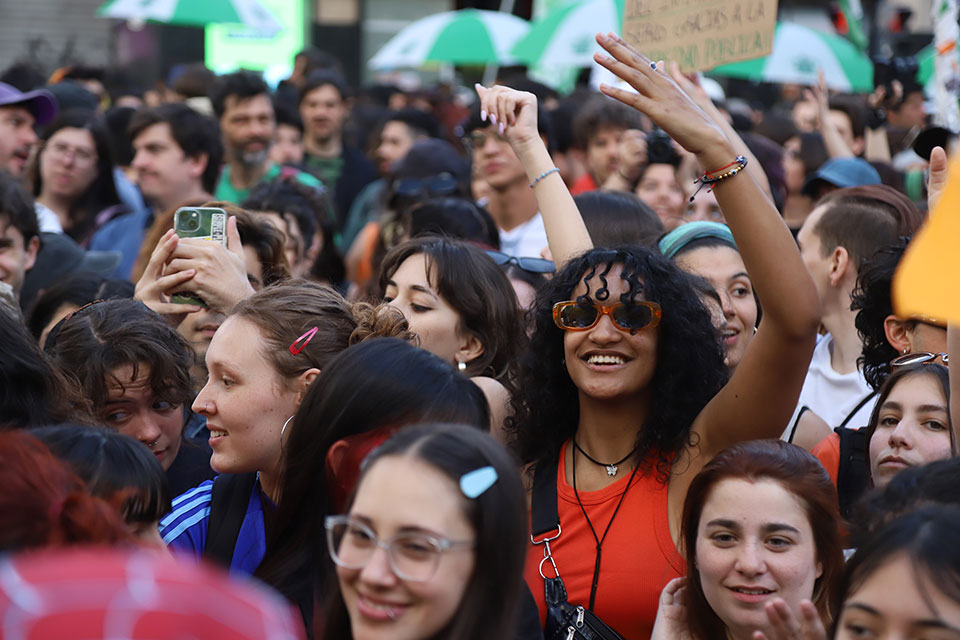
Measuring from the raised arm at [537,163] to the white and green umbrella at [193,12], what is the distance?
595cm

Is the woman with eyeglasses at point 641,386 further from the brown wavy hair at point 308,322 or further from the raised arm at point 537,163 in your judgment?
the raised arm at point 537,163

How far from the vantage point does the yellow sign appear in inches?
53.5

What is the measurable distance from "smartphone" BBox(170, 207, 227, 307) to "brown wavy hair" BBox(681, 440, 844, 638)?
1894mm

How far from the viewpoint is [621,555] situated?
2939mm

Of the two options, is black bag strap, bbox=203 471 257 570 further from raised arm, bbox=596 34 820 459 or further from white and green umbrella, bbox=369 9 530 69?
white and green umbrella, bbox=369 9 530 69

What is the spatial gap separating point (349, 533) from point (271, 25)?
28.5 ft

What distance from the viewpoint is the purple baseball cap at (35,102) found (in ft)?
21.2

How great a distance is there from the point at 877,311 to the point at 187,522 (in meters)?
2.24

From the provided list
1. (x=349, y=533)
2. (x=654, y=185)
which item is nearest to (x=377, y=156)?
(x=654, y=185)

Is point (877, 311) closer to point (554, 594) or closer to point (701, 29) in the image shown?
point (701, 29)

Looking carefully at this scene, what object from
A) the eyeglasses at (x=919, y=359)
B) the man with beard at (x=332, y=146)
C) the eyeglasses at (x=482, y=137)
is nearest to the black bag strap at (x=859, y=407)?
the eyeglasses at (x=919, y=359)

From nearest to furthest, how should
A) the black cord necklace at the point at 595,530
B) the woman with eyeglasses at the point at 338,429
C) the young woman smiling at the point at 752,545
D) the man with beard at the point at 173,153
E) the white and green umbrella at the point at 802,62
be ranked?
the woman with eyeglasses at the point at 338,429, the young woman smiling at the point at 752,545, the black cord necklace at the point at 595,530, the man with beard at the point at 173,153, the white and green umbrella at the point at 802,62

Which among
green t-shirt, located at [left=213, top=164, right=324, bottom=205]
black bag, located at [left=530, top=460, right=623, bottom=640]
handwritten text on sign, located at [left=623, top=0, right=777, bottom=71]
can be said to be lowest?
black bag, located at [left=530, top=460, right=623, bottom=640]

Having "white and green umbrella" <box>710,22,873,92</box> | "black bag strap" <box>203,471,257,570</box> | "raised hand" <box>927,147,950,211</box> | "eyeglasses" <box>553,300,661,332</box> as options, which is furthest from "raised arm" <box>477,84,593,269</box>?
"white and green umbrella" <box>710,22,873,92</box>
